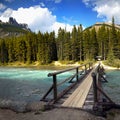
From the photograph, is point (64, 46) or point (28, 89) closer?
point (28, 89)

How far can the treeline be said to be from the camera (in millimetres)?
83062

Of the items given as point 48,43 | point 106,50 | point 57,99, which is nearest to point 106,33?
point 106,50

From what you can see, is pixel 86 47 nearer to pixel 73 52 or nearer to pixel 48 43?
pixel 73 52

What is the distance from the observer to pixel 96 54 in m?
84.2

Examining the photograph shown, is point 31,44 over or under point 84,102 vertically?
over

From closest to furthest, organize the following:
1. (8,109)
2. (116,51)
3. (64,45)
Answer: (8,109)
(116,51)
(64,45)

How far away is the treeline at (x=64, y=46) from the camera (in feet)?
273

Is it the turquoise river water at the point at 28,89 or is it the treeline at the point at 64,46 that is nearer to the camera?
the turquoise river water at the point at 28,89

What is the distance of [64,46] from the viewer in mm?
90562

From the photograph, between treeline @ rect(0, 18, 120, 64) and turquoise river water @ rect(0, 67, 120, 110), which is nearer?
turquoise river water @ rect(0, 67, 120, 110)

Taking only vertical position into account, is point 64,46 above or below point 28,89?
above

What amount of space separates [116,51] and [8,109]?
69143mm

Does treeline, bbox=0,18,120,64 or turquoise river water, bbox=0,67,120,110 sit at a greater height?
treeline, bbox=0,18,120,64

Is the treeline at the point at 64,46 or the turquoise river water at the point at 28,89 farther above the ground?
the treeline at the point at 64,46
